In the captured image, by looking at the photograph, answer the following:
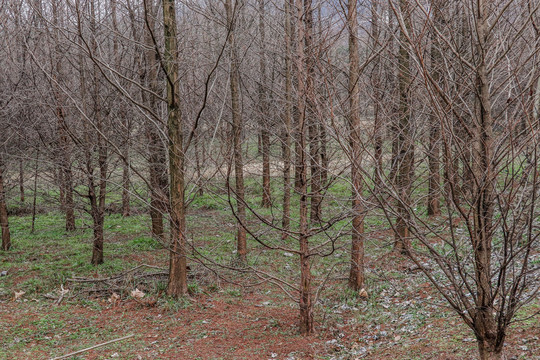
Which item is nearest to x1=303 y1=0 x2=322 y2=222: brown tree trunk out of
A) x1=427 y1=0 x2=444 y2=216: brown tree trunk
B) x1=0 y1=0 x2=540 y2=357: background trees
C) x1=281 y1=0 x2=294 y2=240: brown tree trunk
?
x1=0 y1=0 x2=540 y2=357: background trees

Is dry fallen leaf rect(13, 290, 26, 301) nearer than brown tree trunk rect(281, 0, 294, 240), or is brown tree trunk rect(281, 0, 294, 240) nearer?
brown tree trunk rect(281, 0, 294, 240)

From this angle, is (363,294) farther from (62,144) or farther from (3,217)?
(3,217)

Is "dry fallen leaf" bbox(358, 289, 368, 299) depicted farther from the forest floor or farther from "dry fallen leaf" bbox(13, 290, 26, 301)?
"dry fallen leaf" bbox(13, 290, 26, 301)

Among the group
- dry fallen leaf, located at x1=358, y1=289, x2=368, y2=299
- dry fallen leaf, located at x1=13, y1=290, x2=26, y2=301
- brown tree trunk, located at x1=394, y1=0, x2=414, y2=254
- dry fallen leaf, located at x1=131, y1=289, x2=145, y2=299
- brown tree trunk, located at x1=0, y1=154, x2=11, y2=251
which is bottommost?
dry fallen leaf, located at x1=13, y1=290, x2=26, y2=301

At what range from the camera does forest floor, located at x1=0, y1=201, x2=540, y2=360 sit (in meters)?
6.20

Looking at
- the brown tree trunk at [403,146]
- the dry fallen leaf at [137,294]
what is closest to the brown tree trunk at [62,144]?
the dry fallen leaf at [137,294]

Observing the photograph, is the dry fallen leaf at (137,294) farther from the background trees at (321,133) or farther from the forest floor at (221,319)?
the background trees at (321,133)

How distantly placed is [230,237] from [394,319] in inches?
303

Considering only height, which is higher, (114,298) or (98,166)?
(98,166)

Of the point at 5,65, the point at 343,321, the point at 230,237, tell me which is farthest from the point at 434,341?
the point at 5,65

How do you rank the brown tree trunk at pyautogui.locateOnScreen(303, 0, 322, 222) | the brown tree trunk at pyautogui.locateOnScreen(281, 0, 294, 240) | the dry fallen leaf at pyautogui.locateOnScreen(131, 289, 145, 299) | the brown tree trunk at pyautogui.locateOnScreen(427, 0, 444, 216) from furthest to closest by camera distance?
1. the dry fallen leaf at pyautogui.locateOnScreen(131, 289, 145, 299)
2. the brown tree trunk at pyautogui.locateOnScreen(281, 0, 294, 240)
3. the brown tree trunk at pyautogui.locateOnScreen(303, 0, 322, 222)
4. the brown tree trunk at pyautogui.locateOnScreen(427, 0, 444, 216)

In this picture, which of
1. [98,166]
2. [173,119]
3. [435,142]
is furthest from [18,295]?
[435,142]

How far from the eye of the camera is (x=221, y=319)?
8.11m

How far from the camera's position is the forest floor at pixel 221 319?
20.4 feet
